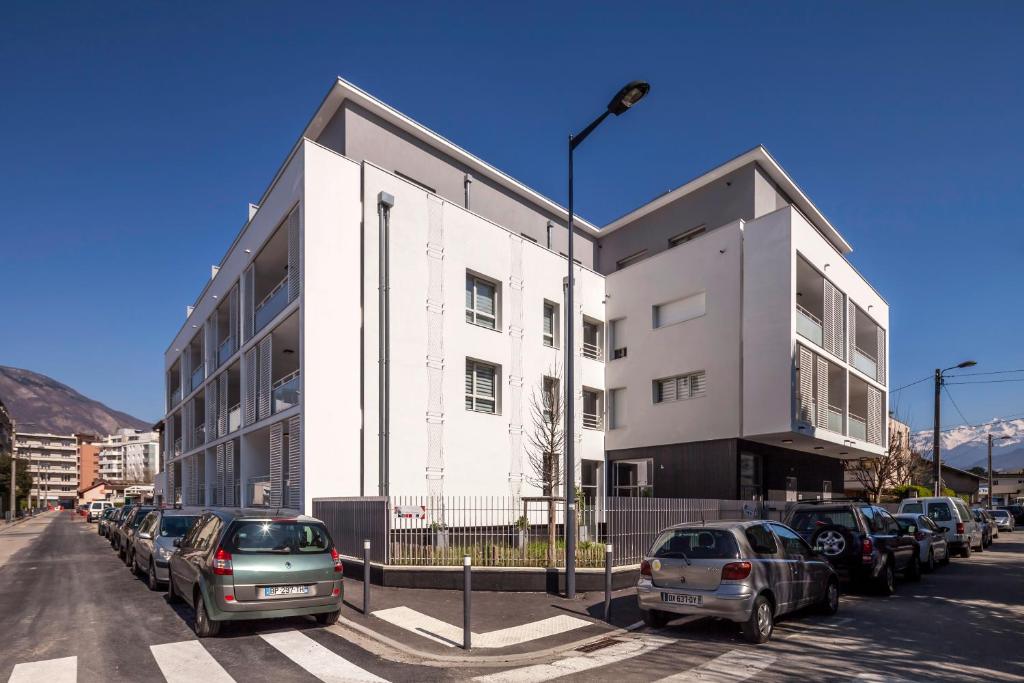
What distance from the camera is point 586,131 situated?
11.8 m

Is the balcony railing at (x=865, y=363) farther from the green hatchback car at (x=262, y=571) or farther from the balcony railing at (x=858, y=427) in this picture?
the green hatchback car at (x=262, y=571)

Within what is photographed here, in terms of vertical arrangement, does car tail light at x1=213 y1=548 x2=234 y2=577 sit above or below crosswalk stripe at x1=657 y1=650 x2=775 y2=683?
above

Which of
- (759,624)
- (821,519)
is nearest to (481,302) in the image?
(821,519)

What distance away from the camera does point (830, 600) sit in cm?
1055

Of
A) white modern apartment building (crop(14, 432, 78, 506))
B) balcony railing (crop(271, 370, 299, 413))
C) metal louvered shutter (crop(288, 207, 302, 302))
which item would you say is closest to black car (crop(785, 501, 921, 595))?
balcony railing (crop(271, 370, 299, 413))

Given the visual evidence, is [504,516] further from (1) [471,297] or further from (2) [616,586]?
(1) [471,297]

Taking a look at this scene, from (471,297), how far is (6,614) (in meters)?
13.7

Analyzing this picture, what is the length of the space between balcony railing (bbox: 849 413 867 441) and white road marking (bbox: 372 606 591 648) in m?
18.5

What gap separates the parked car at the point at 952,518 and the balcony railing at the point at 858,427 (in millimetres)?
3049

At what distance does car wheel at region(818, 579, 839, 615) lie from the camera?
10.5 metres

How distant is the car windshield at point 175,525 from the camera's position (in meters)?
14.0

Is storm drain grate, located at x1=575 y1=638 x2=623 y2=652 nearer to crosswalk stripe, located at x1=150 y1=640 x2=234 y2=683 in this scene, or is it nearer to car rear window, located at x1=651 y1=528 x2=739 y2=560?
car rear window, located at x1=651 y1=528 x2=739 y2=560

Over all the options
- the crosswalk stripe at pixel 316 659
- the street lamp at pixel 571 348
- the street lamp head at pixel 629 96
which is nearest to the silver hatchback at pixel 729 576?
the street lamp at pixel 571 348

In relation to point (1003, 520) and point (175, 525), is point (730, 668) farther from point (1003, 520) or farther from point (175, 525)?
point (1003, 520)
